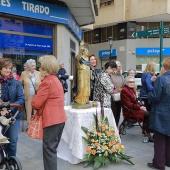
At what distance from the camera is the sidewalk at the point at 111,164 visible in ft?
14.5

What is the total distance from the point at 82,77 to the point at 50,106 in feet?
4.58

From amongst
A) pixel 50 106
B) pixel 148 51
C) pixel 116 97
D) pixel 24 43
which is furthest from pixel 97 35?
pixel 50 106

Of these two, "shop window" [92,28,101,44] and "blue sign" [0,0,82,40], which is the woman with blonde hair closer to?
"blue sign" [0,0,82,40]

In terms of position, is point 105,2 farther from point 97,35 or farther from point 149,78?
point 149,78

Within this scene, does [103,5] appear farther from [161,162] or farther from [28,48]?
[161,162]

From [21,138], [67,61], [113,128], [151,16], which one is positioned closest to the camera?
[113,128]

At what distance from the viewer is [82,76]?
15.2 ft

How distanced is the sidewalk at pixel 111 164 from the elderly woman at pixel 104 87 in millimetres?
1101

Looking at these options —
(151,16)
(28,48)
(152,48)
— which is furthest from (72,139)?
(152,48)

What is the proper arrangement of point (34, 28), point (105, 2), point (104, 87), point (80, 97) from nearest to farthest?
point (80, 97), point (104, 87), point (34, 28), point (105, 2)

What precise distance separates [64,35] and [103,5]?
17386mm

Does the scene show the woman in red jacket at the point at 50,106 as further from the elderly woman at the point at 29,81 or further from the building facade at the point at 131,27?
the building facade at the point at 131,27

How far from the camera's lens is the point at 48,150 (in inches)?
135

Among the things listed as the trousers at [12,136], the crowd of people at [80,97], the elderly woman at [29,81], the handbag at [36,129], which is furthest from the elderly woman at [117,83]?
the handbag at [36,129]
